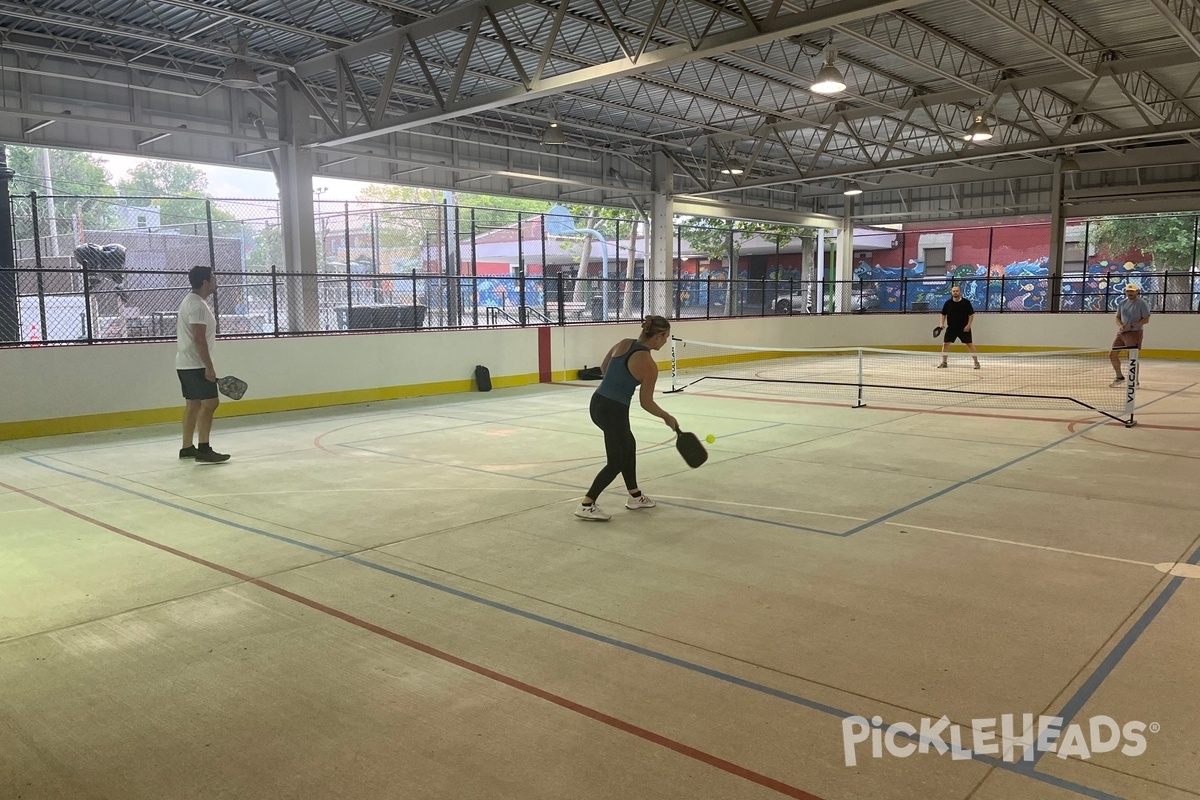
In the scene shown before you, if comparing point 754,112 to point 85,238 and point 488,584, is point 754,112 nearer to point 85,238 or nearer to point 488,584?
point 85,238

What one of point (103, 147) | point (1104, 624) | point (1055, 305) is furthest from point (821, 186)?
point (1104, 624)

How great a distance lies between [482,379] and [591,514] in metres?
10.8

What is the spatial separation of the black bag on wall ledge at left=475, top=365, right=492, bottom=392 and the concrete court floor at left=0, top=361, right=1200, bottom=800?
26.7 ft

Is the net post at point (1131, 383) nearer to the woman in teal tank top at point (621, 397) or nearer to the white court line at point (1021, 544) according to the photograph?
the white court line at point (1021, 544)

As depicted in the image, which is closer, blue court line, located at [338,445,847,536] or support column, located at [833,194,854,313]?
blue court line, located at [338,445,847,536]

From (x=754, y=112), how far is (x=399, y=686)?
2172 centimetres

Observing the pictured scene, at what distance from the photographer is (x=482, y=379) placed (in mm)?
17656

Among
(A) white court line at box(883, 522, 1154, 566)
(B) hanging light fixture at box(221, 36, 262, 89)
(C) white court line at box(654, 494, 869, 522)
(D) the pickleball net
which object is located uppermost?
(B) hanging light fixture at box(221, 36, 262, 89)

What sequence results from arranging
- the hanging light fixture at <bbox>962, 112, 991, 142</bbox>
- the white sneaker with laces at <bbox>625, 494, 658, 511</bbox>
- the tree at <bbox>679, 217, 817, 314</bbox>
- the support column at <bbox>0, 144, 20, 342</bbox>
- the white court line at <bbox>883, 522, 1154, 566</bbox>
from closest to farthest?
the white court line at <bbox>883, 522, 1154, 566</bbox>
the white sneaker with laces at <bbox>625, 494, 658, 511</bbox>
the support column at <bbox>0, 144, 20, 342</bbox>
the hanging light fixture at <bbox>962, 112, 991, 142</bbox>
the tree at <bbox>679, 217, 817, 314</bbox>

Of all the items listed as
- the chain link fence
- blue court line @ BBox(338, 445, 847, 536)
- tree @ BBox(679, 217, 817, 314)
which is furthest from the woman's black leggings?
tree @ BBox(679, 217, 817, 314)

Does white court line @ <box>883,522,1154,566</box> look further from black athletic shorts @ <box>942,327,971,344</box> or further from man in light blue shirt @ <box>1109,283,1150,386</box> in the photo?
black athletic shorts @ <box>942,327,971,344</box>

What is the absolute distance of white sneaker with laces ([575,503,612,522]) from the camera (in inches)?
281

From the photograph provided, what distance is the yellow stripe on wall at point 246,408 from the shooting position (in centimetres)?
1199

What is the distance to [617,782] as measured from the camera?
3.27 m
